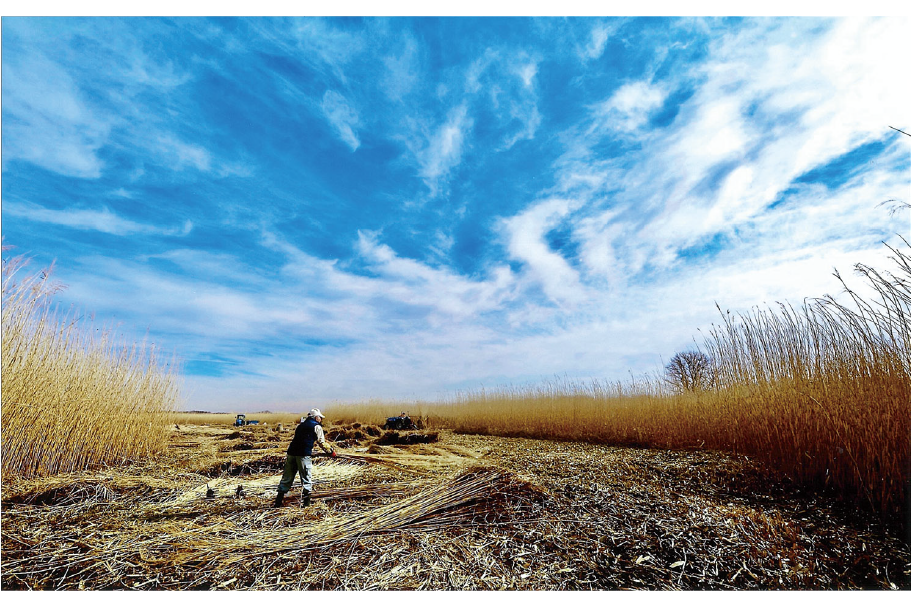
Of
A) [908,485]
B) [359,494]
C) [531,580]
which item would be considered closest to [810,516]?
[908,485]

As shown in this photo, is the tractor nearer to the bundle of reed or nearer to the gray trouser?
the gray trouser

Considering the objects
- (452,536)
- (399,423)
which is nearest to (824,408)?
(452,536)

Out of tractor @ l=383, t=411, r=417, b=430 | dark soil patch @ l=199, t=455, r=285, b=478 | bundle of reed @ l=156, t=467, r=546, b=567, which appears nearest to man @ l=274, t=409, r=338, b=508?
bundle of reed @ l=156, t=467, r=546, b=567

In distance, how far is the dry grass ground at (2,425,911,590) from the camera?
2.64 m

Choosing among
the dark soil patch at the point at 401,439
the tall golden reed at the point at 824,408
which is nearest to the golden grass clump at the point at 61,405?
the dark soil patch at the point at 401,439

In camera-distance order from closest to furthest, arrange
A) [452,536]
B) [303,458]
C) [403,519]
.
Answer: [452,536] < [403,519] < [303,458]

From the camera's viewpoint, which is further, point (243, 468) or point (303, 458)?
point (243, 468)

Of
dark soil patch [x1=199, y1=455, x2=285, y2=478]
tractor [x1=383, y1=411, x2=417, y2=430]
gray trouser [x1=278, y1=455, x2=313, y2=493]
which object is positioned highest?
tractor [x1=383, y1=411, x2=417, y2=430]

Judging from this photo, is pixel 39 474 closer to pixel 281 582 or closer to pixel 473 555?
pixel 281 582

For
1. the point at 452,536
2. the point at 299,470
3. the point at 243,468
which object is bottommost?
the point at 452,536

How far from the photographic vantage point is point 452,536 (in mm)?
3088

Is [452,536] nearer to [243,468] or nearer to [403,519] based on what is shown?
[403,519]

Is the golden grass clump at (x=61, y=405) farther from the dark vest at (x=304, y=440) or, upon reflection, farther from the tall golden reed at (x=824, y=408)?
the tall golden reed at (x=824, y=408)

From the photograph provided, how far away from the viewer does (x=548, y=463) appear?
236 inches
